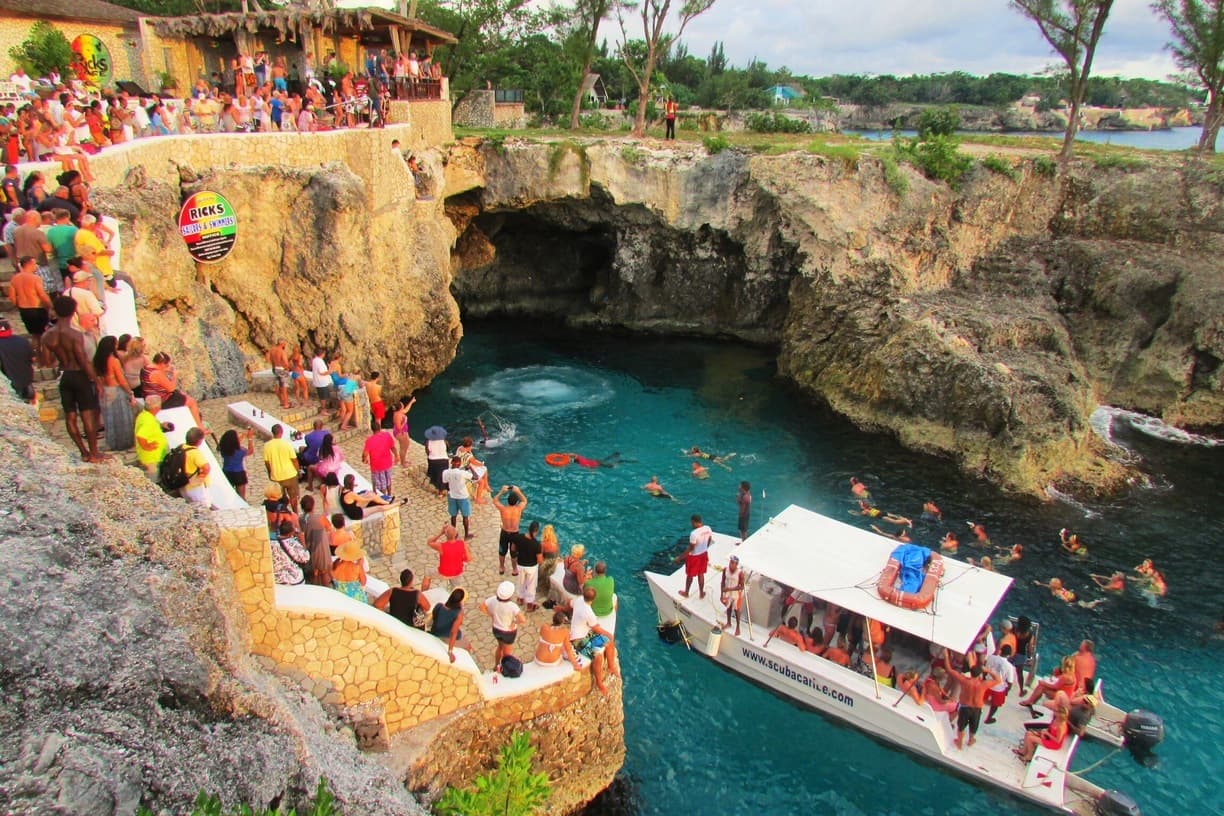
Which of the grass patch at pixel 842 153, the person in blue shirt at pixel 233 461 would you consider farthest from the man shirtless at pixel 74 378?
the grass patch at pixel 842 153

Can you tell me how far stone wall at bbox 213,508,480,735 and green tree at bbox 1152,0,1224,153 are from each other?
1401 inches

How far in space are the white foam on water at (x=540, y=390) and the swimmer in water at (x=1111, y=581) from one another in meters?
14.9

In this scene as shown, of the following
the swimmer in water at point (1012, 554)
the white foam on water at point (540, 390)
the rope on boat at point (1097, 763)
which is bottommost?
the rope on boat at point (1097, 763)

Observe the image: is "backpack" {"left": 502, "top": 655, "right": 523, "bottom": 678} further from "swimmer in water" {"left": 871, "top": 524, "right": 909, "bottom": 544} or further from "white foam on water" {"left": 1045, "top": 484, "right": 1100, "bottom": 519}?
"white foam on water" {"left": 1045, "top": 484, "right": 1100, "bottom": 519}

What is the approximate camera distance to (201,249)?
19109 mm

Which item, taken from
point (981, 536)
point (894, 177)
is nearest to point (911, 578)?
point (981, 536)

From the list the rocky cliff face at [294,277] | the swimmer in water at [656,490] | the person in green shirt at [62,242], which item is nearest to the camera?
the person in green shirt at [62,242]

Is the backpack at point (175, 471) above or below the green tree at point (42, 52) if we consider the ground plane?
below

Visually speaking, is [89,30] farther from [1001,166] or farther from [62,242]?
[1001,166]

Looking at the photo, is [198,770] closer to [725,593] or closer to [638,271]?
[725,593]

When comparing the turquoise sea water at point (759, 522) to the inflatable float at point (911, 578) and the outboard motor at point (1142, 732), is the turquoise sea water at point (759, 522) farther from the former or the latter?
the inflatable float at point (911, 578)

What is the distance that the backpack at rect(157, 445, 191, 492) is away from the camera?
966 centimetres

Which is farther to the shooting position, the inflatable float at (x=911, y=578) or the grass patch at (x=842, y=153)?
the grass patch at (x=842, y=153)

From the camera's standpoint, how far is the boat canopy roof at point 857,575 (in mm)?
12930
